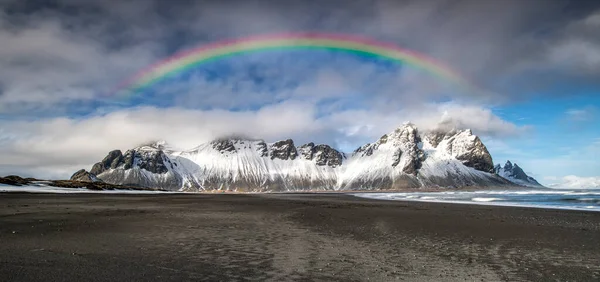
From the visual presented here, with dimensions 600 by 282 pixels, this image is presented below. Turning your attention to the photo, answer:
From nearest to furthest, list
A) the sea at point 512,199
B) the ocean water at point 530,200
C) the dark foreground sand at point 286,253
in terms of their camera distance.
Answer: the dark foreground sand at point 286,253 → the ocean water at point 530,200 → the sea at point 512,199

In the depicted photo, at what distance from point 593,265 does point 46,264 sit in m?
19.2

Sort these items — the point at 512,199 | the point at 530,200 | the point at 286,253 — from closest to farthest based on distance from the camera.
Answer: the point at 286,253 < the point at 530,200 < the point at 512,199

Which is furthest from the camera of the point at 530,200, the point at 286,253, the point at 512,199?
the point at 512,199

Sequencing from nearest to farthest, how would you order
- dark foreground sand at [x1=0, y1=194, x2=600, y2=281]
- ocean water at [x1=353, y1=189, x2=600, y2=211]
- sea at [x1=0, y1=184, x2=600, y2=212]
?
dark foreground sand at [x1=0, y1=194, x2=600, y2=281], ocean water at [x1=353, y1=189, x2=600, y2=211], sea at [x1=0, y1=184, x2=600, y2=212]

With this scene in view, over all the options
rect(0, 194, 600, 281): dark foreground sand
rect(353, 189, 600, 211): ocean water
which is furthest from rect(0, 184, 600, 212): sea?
rect(0, 194, 600, 281): dark foreground sand

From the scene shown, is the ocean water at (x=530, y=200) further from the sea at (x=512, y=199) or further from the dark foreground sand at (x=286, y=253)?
the dark foreground sand at (x=286, y=253)

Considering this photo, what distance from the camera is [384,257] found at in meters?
14.7

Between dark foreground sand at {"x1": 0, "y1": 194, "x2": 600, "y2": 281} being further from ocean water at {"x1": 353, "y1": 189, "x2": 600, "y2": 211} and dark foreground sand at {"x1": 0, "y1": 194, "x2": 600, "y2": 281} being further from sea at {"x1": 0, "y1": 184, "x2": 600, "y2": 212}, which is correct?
sea at {"x1": 0, "y1": 184, "x2": 600, "y2": 212}

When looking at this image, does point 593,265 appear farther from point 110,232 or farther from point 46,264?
point 110,232

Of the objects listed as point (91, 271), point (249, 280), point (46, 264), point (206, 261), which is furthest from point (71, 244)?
point (249, 280)

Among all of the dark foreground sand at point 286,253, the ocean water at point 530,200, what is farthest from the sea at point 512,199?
the dark foreground sand at point 286,253

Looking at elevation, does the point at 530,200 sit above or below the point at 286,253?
above

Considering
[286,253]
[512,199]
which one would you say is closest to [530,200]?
[512,199]

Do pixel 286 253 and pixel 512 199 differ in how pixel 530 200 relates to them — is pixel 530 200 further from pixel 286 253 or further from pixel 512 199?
pixel 286 253
